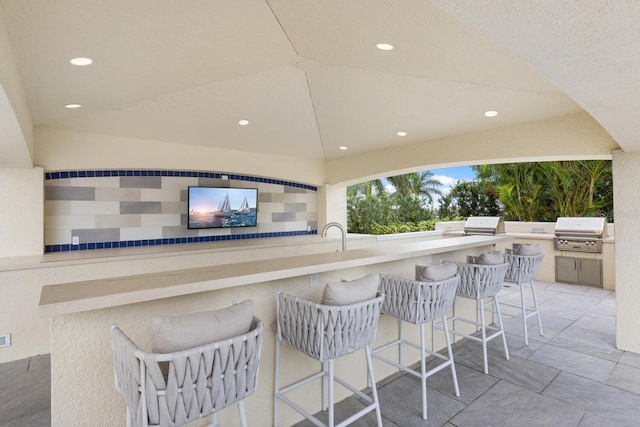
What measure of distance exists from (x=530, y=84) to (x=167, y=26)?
9.71ft

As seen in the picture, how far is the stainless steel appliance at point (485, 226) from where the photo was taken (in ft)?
22.1

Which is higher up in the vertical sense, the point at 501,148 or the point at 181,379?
the point at 501,148

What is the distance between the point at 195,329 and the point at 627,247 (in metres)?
4.15

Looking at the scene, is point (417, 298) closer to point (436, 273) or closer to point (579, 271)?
point (436, 273)

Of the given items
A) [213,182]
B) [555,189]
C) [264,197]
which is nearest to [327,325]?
[213,182]

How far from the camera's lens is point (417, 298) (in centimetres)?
241

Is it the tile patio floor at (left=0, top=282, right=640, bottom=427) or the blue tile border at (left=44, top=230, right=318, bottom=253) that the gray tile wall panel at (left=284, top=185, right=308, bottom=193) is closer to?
the blue tile border at (left=44, top=230, right=318, bottom=253)

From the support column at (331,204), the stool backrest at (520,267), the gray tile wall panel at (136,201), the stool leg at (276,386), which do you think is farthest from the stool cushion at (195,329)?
the support column at (331,204)

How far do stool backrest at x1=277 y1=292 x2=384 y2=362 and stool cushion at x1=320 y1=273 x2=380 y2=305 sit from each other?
0.06 metres

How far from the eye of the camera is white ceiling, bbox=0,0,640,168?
1481 millimetres

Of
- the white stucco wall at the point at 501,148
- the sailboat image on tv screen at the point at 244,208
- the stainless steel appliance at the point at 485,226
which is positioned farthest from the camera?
the stainless steel appliance at the point at 485,226

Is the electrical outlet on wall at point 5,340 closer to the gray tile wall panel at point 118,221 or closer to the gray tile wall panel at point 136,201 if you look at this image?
the gray tile wall panel at point 136,201

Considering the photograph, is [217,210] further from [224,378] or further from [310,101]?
[224,378]

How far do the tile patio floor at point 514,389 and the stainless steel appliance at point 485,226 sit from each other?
304 centimetres
